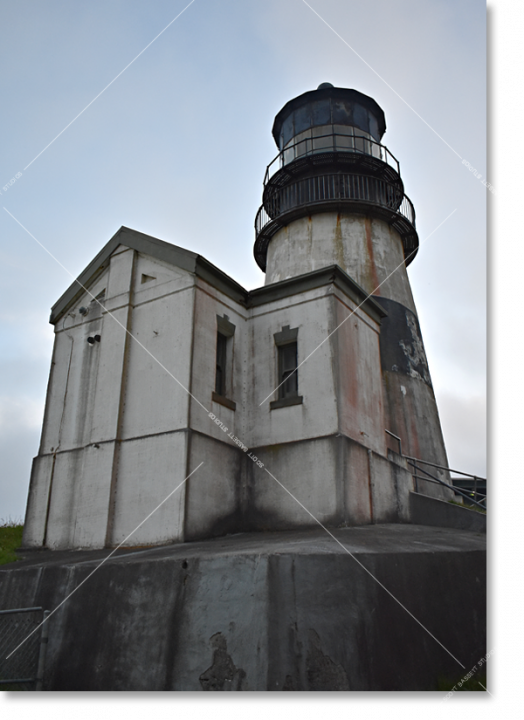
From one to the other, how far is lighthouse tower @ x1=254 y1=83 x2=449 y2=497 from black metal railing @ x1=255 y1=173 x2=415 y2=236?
3 centimetres

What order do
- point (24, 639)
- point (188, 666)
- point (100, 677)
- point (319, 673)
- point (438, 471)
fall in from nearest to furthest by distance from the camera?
point (319, 673) < point (188, 666) < point (100, 677) < point (24, 639) < point (438, 471)

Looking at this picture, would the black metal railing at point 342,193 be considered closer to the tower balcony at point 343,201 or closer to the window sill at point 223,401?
the tower balcony at point 343,201

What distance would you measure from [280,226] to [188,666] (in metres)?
15.6

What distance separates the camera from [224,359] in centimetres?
1420

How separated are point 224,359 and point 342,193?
28.5 ft

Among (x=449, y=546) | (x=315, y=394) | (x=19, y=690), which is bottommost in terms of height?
(x=19, y=690)

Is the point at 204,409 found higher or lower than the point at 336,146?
lower

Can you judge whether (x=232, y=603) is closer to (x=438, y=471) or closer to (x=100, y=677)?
(x=100, y=677)

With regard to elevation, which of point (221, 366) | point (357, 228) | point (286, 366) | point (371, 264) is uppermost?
point (357, 228)

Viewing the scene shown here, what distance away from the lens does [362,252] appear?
19.3m

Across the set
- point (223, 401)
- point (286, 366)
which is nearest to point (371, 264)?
point (286, 366)

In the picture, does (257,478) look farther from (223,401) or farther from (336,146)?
(336,146)

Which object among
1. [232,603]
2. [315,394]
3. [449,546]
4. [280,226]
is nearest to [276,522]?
[315,394]

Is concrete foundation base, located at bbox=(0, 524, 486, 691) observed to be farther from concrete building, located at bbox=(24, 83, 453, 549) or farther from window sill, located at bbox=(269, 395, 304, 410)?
window sill, located at bbox=(269, 395, 304, 410)
